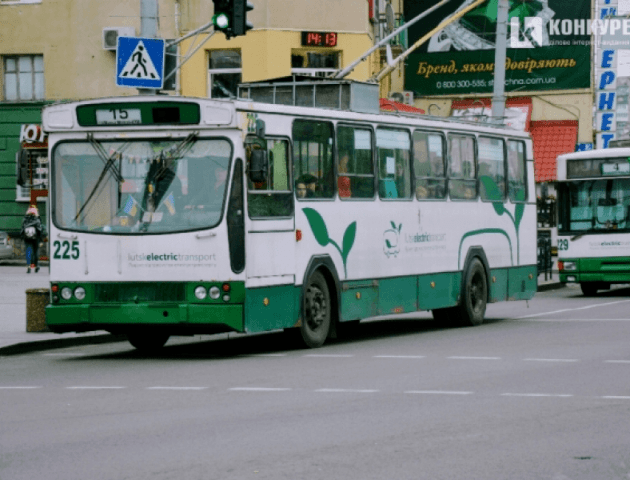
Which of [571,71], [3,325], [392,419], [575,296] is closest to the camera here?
[392,419]

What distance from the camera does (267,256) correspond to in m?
15.2

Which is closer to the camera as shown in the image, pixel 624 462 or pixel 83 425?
pixel 624 462

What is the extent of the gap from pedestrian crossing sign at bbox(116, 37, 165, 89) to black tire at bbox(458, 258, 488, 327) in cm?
535

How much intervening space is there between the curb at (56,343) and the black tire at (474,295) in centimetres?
504

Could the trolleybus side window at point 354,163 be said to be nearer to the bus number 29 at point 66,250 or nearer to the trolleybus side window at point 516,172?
the bus number 29 at point 66,250

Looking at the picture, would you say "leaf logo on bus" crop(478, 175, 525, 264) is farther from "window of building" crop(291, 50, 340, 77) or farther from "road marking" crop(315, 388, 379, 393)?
"window of building" crop(291, 50, 340, 77)

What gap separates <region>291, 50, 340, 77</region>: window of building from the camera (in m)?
36.5

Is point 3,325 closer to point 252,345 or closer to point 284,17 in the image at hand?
point 252,345

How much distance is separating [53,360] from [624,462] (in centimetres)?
870

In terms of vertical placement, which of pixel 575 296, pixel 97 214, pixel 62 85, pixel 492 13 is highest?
pixel 492 13

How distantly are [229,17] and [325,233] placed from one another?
4.17 metres

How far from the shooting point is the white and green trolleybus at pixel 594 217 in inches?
1126

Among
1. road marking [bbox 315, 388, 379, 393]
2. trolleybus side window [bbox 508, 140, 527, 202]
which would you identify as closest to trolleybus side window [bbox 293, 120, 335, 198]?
road marking [bbox 315, 388, 379, 393]

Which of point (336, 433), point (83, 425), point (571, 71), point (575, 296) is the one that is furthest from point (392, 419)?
point (571, 71)
